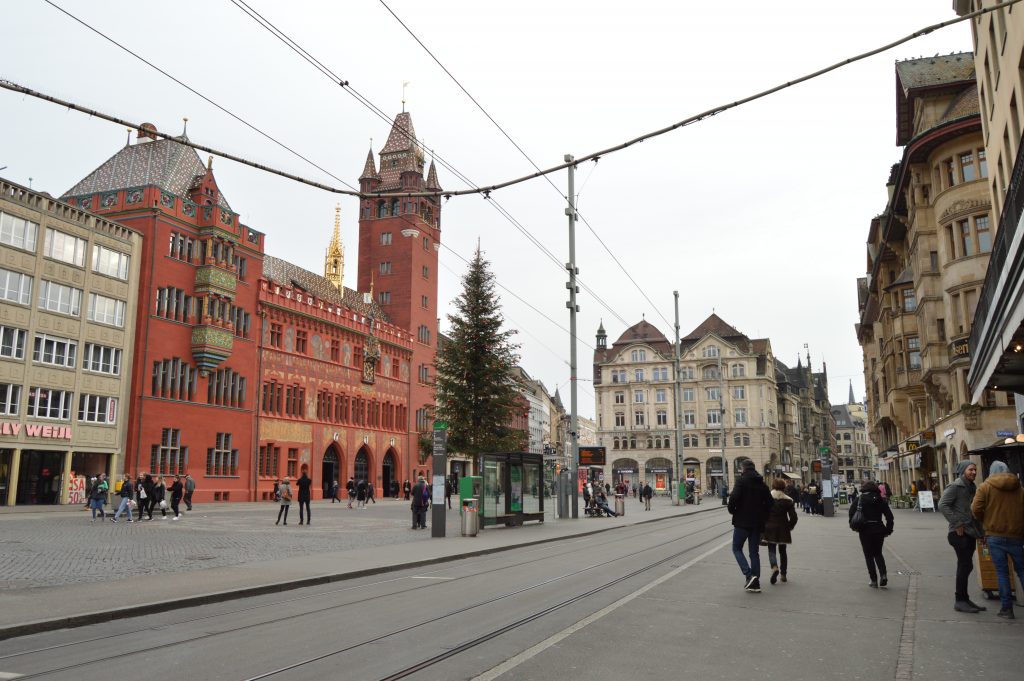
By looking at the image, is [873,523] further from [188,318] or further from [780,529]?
[188,318]

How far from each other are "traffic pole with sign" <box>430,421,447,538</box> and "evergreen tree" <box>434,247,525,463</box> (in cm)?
1854

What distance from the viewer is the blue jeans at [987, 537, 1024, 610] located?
334 inches

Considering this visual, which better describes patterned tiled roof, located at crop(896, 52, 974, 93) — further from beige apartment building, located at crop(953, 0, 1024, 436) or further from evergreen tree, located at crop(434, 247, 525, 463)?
evergreen tree, located at crop(434, 247, 525, 463)

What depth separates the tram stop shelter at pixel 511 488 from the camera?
82.8 feet

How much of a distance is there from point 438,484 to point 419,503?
3.76 m

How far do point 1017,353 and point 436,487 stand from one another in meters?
14.0

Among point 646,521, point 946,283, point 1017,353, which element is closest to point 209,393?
point 646,521

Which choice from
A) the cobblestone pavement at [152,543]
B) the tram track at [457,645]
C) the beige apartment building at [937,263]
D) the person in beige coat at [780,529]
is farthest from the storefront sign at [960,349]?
the tram track at [457,645]

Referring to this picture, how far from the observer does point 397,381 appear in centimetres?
6888

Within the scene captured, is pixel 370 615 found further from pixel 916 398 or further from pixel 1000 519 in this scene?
pixel 916 398

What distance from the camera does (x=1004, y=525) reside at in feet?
27.9

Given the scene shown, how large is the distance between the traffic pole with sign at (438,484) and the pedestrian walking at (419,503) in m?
2.92

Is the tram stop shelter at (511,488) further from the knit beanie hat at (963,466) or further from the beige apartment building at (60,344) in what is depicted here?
the beige apartment building at (60,344)

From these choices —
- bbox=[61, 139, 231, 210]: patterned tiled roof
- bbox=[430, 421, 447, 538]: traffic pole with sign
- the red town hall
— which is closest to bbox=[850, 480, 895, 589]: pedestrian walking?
bbox=[430, 421, 447, 538]: traffic pole with sign
